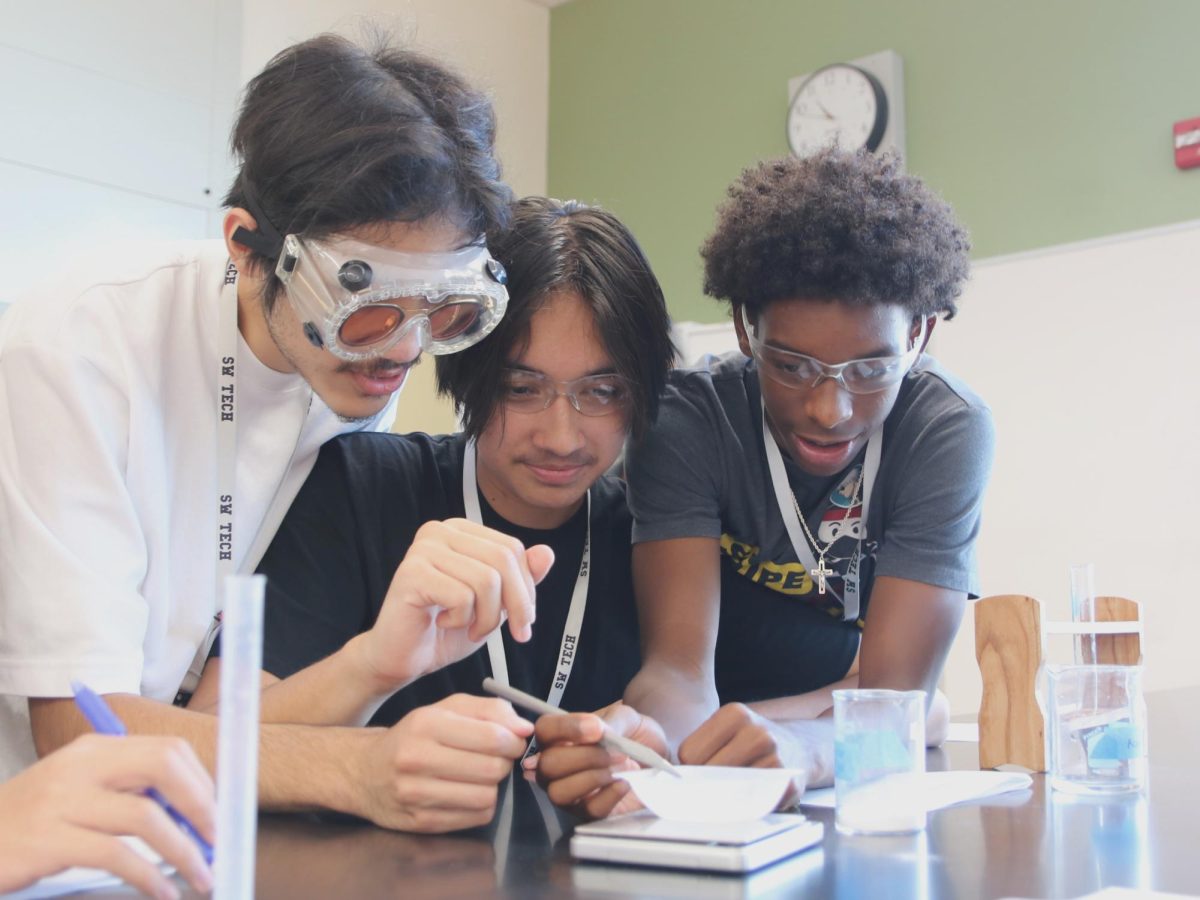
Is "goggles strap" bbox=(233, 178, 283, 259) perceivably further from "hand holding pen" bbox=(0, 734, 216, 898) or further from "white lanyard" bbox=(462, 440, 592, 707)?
"hand holding pen" bbox=(0, 734, 216, 898)

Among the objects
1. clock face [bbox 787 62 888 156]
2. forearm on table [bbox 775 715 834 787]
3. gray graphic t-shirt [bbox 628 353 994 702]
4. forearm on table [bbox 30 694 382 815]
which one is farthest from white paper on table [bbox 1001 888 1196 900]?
clock face [bbox 787 62 888 156]

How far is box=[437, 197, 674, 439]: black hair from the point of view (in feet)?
5.48

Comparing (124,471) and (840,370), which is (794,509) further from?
(124,471)

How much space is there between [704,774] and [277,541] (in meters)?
0.77

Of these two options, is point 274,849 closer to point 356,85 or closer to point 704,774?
point 704,774

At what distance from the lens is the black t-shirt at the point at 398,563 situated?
61.0 inches

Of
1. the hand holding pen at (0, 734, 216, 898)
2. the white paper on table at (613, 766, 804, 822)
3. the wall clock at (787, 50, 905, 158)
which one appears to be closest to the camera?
the hand holding pen at (0, 734, 216, 898)

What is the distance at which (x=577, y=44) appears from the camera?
17.1ft

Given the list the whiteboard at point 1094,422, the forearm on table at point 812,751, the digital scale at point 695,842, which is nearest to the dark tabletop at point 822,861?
the digital scale at point 695,842

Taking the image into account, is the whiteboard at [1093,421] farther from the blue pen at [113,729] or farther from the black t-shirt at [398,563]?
the blue pen at [113,729]

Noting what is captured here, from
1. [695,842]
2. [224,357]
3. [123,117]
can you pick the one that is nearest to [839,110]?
[123,117]

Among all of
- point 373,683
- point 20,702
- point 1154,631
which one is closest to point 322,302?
point 373,683

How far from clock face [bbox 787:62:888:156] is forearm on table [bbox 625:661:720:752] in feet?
8.97

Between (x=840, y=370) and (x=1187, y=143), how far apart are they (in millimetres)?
2393
